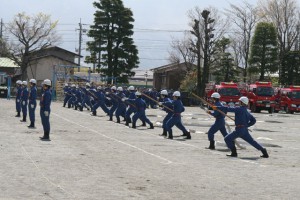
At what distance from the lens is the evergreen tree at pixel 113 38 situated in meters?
64.3

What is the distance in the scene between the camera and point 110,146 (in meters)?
17.7

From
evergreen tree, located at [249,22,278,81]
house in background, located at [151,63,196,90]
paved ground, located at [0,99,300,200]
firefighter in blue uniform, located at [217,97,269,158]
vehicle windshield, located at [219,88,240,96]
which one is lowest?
paved ground, located at [0,99,300,200]

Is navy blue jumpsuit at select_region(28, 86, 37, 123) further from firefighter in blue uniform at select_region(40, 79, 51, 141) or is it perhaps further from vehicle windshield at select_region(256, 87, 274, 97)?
vehicle windshield at select_region(256, 87, 274, 97)

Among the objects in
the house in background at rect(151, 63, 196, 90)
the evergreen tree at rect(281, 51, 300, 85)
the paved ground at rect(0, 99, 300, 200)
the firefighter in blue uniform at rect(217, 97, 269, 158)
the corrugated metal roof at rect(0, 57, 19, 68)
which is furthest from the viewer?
the house in background at rect(151, 63, 196, 90)

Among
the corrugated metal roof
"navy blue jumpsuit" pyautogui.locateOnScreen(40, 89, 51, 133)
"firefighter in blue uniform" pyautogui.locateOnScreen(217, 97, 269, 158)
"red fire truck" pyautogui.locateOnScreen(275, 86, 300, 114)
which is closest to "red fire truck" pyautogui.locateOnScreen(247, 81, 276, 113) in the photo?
"red fire truck" pyautogui.locateOnScreen(275, 86, 300, 114)

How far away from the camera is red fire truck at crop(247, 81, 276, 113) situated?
152 ft

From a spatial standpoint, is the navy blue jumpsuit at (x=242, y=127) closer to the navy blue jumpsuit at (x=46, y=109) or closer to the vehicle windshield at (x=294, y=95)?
the navy blue jumpsuit at (x=46, y=109)

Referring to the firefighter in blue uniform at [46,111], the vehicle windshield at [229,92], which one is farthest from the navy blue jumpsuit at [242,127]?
the vehicle windshield at [229,92]

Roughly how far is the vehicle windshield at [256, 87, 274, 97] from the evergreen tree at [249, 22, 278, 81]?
15126mm

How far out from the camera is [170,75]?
8412 cm

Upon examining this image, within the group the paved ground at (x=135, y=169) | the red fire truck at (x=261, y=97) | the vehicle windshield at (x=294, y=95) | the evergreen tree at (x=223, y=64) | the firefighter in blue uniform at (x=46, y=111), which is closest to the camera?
the paved ground at (x=135, y=169)

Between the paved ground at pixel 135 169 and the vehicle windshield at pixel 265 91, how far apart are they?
998 inches

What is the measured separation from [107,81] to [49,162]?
162 ft

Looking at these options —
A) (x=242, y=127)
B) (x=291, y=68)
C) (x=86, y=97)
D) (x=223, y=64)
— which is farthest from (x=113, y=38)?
(x=242, y=127)
